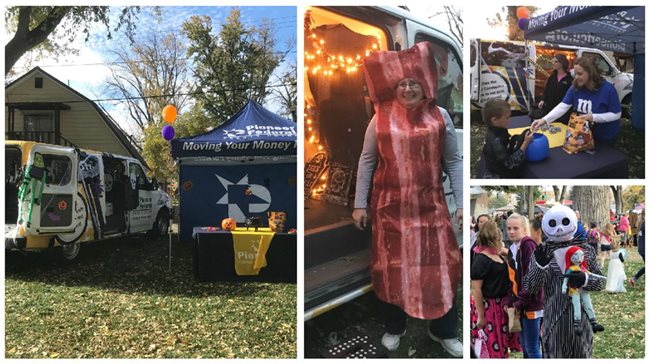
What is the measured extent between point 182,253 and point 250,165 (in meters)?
1.17

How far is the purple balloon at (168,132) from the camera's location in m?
4.49

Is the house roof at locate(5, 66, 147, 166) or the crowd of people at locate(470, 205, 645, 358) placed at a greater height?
the house roof at locate(5, 66, 147, 166)

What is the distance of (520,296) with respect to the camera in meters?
3.15

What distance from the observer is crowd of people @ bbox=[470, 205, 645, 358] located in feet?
9.92

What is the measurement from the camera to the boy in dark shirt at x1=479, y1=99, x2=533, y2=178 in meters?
3.02

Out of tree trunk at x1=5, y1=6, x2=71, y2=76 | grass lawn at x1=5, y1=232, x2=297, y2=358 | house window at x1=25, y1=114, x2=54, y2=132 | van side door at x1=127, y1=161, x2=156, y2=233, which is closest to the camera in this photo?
grass lawn at x1=5, y1=232, x2=297, y2=358

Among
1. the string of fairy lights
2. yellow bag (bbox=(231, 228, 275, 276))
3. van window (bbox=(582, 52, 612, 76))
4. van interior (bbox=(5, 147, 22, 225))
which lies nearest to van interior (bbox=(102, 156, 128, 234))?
van interior (bbox=(5, 147, 22, 225))

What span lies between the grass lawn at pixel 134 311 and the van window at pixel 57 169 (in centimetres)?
70

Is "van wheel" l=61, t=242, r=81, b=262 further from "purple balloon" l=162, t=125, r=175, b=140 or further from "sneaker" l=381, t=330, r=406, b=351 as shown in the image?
"sneaker" l=381, t=330, r=406, b=351

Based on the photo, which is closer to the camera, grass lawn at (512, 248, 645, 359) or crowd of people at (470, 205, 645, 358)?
crowd of people at (470, 205, 645, 358)

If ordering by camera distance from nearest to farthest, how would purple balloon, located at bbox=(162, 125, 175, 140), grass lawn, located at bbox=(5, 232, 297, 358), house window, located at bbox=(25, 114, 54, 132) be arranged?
grass lawn, located at bbox=(5, 232, 297, 358)
house window, located at bbox=(25, 114, 54, 132)
purple balloon, located at bbox=(162, 125, 175, 140)

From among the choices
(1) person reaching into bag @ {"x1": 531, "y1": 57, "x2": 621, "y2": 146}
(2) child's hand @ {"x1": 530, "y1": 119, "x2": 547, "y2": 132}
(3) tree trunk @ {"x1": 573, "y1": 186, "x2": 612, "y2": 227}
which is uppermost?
(1) person reaching into bag @ {"x1": 531, "y1": 57, "x2": 621, "y2": 146}

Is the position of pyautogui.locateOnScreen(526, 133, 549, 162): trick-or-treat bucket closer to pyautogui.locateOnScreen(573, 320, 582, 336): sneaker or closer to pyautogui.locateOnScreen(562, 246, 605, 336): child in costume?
pyautogui.locateOnScreen(562, 246, 605, 336): child in costume
